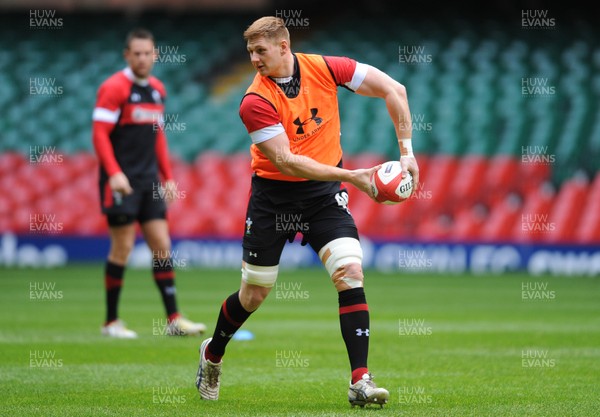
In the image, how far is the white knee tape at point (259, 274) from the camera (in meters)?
6.72

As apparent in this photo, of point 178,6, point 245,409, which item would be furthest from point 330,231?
point 178,6

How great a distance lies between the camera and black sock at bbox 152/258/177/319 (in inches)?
407

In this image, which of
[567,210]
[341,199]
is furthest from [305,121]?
[567,210]

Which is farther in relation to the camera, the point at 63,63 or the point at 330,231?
the point at 63,63

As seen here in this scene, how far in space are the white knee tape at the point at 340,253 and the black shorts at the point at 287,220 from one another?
0.30 feet

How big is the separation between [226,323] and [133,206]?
12.2 ft

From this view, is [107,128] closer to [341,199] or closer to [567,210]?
[341,199]

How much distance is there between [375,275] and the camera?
19562mm

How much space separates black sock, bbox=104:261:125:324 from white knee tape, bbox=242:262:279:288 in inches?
153

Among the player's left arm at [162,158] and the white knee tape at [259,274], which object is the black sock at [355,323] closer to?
the white knee tape at [259,274]

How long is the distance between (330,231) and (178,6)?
25.7 m

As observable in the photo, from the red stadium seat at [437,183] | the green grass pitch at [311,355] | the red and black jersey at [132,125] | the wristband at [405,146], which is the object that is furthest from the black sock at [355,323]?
the red stadium seat at [437,183]

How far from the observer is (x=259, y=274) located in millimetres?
6727

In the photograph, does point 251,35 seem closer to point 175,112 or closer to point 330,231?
point 330,231
